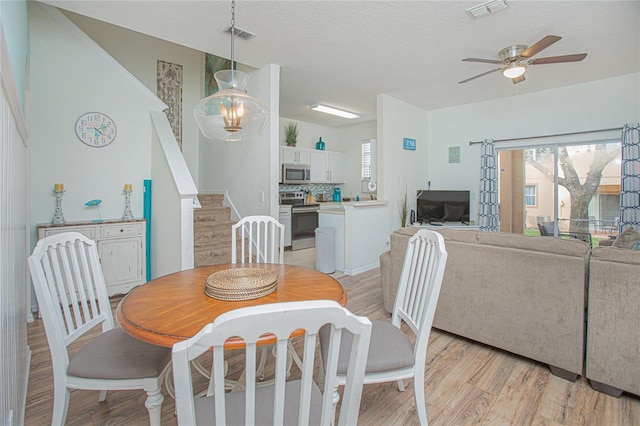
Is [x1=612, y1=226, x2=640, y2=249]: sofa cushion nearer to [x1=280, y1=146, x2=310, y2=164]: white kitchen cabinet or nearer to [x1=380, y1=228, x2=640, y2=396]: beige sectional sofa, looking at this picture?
[x1=380, y1=228, x2=640, y2=396]: beige sectional sofa

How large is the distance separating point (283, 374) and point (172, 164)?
3061mm

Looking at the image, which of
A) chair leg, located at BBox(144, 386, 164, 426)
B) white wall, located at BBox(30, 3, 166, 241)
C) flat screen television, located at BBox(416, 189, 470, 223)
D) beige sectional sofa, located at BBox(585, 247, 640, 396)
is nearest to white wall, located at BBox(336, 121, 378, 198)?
flat screen television, located at BBox(416, 189, 470, 223)

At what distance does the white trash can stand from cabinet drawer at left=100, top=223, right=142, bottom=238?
7.51ft

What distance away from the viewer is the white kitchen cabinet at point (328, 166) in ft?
22.4

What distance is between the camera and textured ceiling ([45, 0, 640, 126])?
2627mm

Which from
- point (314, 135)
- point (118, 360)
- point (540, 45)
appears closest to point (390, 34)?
point (540, 45)

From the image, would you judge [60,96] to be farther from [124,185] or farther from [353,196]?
[353,196]

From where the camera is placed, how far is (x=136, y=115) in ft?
12.3

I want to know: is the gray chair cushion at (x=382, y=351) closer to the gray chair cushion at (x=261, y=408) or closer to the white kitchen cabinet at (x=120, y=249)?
the gray chair cushion at (x=261, y=408)

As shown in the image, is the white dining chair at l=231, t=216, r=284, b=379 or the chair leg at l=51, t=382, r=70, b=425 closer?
the chair leg at l=51, t=382, r=70, b=425

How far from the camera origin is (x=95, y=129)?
3.52 m

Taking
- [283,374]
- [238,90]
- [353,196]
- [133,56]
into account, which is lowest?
[283,374]

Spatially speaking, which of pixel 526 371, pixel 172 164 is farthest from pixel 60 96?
pixel 526 371

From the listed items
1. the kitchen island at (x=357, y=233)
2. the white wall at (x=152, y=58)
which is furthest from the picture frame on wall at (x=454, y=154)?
the white wall at (x=152, y=58)
